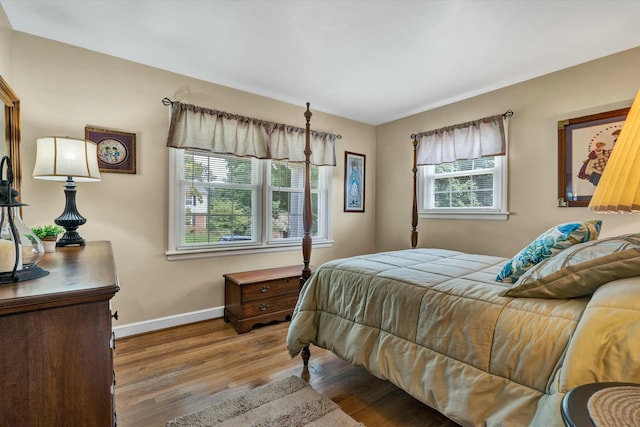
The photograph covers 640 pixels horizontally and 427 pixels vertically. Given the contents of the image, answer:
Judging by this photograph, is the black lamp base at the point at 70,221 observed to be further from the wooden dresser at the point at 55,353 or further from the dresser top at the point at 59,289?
the wooden dresser at the point at 55,353

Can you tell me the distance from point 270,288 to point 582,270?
2416 mm

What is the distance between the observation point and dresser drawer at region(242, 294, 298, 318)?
280cm

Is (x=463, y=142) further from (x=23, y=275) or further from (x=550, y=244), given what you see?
(x=23, y=275)

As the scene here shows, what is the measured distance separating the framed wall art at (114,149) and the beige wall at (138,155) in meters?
0.05

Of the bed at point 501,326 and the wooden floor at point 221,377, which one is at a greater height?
the bed at point 501,326

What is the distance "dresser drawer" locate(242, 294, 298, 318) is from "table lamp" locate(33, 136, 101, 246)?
1.42m

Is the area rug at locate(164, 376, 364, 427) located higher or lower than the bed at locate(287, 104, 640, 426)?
lower

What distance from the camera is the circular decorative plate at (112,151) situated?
8.20 feet

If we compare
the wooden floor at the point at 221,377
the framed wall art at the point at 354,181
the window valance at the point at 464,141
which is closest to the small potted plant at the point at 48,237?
the wooden floor at the point at 221,377

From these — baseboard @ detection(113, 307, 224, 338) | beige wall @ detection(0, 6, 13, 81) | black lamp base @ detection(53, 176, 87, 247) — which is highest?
beige wall @ detection(0, 6, 13, 81)

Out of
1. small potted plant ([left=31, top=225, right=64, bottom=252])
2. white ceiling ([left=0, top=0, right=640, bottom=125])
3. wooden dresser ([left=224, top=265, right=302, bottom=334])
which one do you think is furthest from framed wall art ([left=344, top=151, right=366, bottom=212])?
small potted plant ([left=31, top=225, right=64, bottom=252])

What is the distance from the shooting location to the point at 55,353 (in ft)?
2.59

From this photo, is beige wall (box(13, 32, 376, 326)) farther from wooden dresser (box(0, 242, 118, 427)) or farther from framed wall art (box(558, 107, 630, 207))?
framed wall art (box(558, 107, 630, 207))

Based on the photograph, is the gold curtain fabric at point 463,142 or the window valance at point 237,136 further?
the gold curtain fabric at point 463,142
